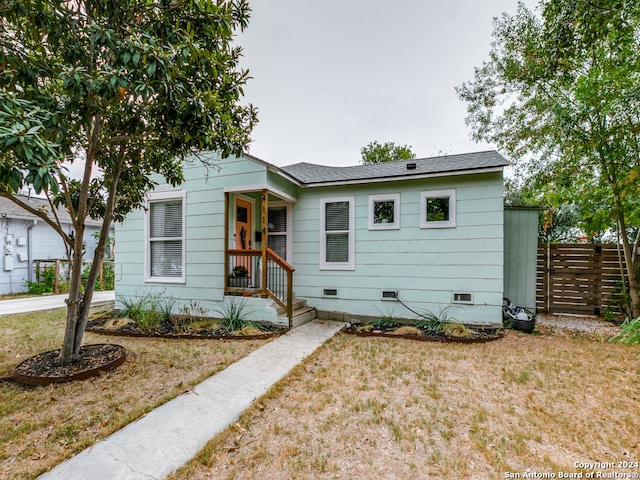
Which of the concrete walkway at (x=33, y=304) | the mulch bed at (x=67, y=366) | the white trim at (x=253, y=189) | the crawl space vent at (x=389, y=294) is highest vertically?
the white trim at (x=253, y=189)

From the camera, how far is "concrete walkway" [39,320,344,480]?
1.95 meters

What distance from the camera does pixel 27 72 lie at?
2.90 metres

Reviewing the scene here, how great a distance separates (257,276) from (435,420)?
473 cm

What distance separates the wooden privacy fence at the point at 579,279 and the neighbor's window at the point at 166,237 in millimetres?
8564

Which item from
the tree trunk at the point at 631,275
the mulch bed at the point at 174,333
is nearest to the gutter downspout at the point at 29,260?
the mulch bed at the point at 174,333

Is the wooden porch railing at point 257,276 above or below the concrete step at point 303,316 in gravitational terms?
above

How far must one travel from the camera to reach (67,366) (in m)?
3.49

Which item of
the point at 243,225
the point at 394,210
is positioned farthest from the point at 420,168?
the point at 243,225

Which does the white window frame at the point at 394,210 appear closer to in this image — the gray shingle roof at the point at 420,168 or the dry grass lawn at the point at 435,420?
the gray shingle roof at the point at 420,168

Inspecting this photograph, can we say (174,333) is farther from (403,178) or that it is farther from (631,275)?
(631,275)

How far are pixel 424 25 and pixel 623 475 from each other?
9.00m

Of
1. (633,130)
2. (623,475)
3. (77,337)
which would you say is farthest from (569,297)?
(77,337)

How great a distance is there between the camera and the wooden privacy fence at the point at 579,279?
21.4ft

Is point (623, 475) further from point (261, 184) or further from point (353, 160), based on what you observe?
point (353, 160)
